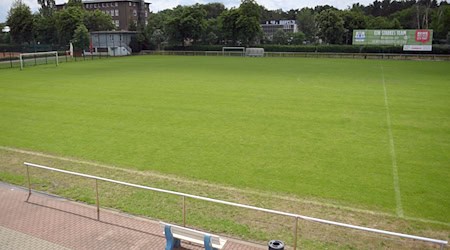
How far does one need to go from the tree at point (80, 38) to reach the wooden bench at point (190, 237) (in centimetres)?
7053

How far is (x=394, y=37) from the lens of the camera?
65062 millimetres

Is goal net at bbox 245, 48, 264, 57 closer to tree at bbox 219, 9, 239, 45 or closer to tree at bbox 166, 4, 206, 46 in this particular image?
tree at bbox 219, 9, 239, 45

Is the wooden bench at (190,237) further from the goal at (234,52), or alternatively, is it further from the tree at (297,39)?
the tree at (297,39)

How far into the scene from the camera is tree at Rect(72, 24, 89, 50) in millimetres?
70938

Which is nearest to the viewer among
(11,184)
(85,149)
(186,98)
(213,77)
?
(11,184)

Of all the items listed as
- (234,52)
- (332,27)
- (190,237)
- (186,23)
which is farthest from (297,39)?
(190,237)

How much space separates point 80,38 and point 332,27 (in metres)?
48.6

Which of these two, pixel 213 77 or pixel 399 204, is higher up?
pixel 213 77

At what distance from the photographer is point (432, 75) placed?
39.4 m

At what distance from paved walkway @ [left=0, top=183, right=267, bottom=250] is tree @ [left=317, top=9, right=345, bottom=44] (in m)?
74.1

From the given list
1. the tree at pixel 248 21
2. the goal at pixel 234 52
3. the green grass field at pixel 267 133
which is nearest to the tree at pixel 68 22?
the goal at pixel 234 52

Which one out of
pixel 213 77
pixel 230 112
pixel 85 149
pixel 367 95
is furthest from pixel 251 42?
pixel 85 149

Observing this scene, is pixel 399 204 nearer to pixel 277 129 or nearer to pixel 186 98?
pixel 277 129

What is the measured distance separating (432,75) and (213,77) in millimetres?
22525
